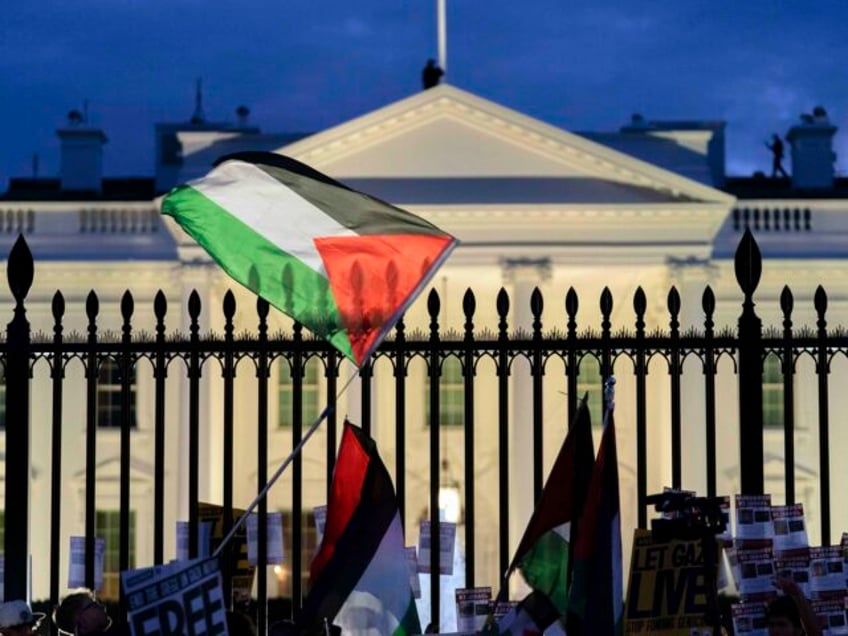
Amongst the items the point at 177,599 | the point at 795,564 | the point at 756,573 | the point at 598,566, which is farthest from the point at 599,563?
the point at 177,599

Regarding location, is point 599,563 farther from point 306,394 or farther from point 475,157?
point 306,394

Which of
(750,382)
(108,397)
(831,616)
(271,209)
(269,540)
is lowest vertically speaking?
(831,616)

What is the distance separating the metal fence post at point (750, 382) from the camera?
26.9 feet

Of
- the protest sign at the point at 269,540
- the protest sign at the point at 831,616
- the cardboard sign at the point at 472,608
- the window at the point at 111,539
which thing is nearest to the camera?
the cardboard sign at the point at 472,608

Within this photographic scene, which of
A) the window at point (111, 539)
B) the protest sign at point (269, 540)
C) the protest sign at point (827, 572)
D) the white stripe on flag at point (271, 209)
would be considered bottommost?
the window at point (111, 539)

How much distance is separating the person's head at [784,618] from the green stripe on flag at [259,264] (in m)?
2.00

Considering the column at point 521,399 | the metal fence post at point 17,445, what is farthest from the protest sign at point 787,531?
the column at point 521,399

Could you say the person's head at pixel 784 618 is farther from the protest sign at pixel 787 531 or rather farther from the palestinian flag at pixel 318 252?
the palestinian flag at pixel 318 252

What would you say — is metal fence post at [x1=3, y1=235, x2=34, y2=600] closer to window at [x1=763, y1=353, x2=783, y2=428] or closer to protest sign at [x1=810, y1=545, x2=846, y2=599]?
protest sign at [x1=810, y1=545, x2=846, y2=599]

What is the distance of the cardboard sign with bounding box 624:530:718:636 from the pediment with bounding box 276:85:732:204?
2567 cm

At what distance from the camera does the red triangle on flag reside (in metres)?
7.31

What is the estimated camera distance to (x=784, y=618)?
281 inches

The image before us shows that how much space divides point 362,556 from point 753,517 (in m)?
1.80

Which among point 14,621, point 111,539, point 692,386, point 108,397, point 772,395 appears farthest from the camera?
point 108,397
